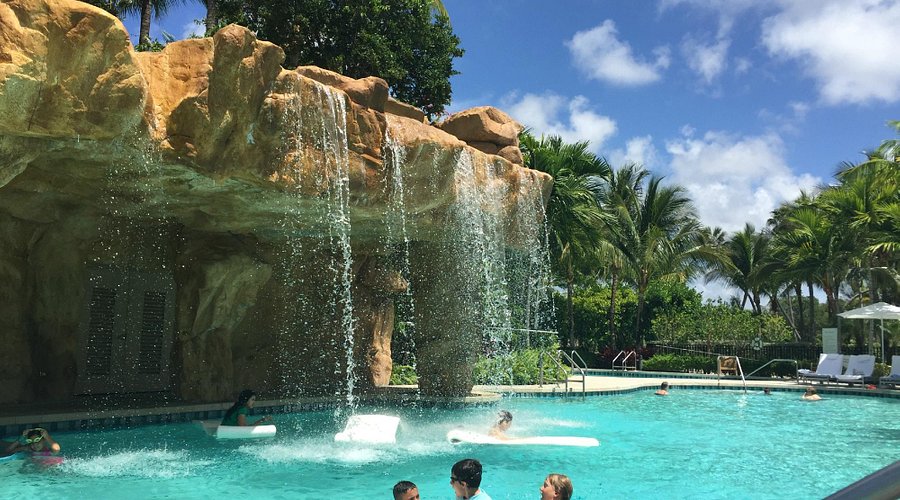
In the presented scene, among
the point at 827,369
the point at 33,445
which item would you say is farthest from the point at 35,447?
the point at 827,369

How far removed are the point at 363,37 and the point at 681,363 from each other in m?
17.5

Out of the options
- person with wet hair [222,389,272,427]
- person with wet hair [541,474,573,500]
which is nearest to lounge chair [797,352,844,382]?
person with wet hair [222,389,272,427]

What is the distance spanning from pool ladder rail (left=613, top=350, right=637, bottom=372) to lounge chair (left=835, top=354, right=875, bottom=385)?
8.55 metres

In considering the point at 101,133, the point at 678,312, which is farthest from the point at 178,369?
the point at 678,312

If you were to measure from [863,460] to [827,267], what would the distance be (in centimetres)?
1712

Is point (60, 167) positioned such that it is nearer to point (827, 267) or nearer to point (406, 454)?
point (406, 454)

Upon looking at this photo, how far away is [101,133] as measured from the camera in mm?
7277

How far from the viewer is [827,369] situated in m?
21.6

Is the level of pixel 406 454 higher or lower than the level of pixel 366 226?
lower

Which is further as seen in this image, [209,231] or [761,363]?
[761,363]

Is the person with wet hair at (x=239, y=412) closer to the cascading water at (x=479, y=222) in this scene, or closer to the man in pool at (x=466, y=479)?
the cascading water at (x=479, y=222)

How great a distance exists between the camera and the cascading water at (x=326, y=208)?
8.95m

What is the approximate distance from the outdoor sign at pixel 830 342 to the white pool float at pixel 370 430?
67.7 ft

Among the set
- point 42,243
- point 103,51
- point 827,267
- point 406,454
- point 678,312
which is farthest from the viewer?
point 678,312
